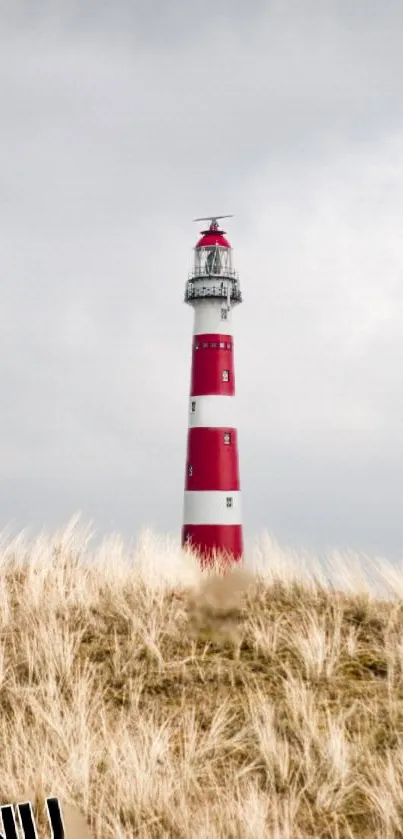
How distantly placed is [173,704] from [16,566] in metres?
4.41

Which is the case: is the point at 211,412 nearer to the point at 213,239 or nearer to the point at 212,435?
the point at 212,435

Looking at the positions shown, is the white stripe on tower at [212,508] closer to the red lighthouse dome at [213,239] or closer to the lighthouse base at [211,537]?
the lighthouse base at [211,537]

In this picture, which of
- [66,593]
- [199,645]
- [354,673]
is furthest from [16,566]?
[354,673]

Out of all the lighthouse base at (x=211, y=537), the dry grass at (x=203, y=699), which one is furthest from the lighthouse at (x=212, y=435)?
the dry grass at (x=203, y=699)

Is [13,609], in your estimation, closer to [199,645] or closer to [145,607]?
[145,607]

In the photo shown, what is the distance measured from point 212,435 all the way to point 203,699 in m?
18.4

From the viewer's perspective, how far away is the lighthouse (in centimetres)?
2539

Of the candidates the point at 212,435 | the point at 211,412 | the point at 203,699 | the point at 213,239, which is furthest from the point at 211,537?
the point at 203,699

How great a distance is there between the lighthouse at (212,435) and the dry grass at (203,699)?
14.3m

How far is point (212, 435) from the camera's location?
84.7 feet

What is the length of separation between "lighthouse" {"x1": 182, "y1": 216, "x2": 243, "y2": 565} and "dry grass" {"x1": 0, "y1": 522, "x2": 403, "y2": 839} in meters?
14.3

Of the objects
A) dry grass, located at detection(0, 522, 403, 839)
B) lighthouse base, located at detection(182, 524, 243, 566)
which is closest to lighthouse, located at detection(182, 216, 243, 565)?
lighthouse base, located at detection(182, 524, 243, 566)

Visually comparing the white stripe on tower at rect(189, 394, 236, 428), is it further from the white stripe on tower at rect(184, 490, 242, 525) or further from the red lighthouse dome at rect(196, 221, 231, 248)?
the red lighthouse dome at rect(196, 221, 231, 248)

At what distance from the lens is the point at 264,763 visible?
6.65 meters
